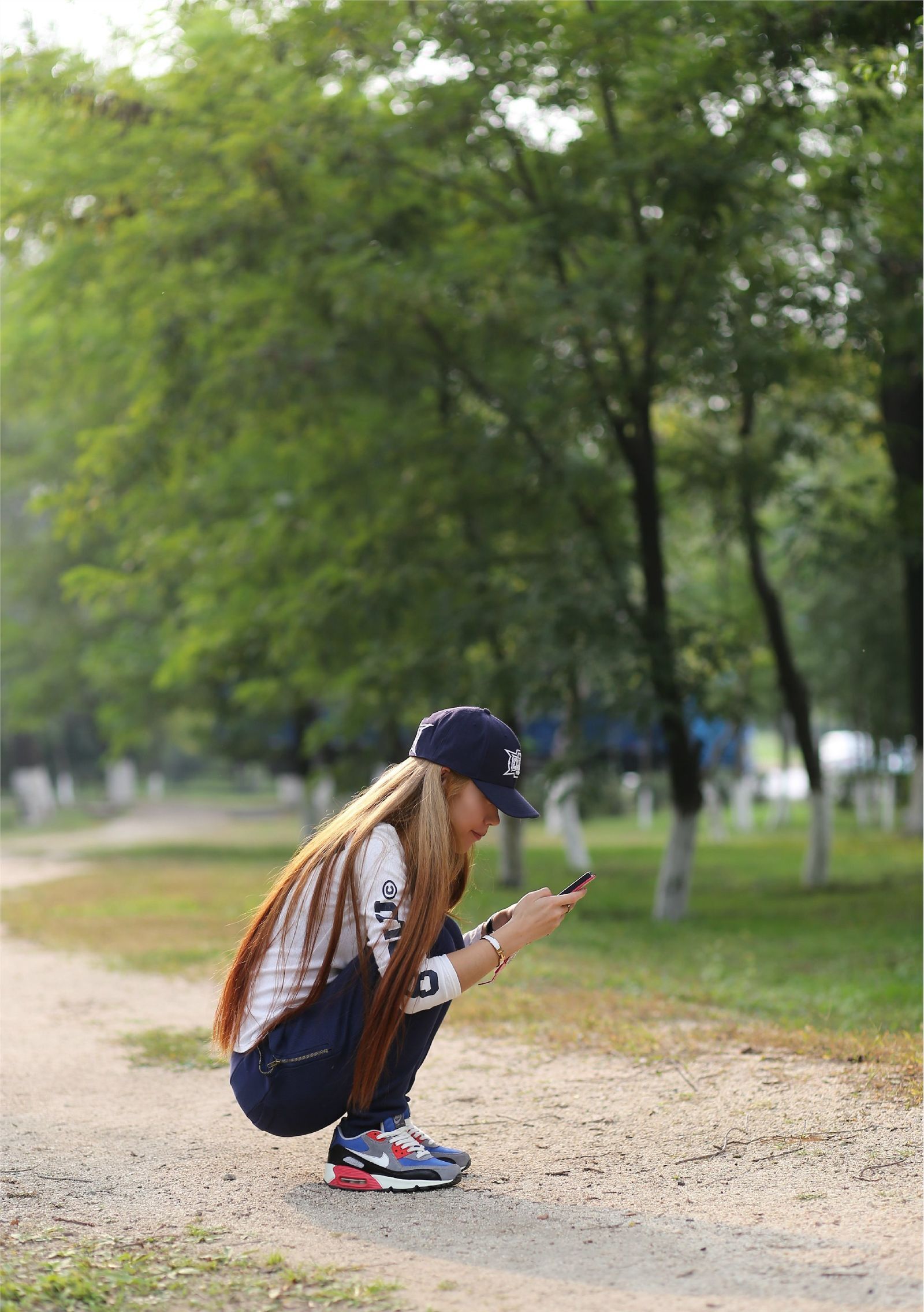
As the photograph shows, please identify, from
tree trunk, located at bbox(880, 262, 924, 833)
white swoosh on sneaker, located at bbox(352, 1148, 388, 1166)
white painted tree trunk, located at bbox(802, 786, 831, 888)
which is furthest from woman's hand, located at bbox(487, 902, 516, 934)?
white painted tree trunk, located at bbox(802, 786, 831, 888)

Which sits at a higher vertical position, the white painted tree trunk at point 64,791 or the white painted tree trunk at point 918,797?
the white painted tree trunk at point 918,797

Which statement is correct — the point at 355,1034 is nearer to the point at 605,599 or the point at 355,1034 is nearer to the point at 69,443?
the point at 605,599

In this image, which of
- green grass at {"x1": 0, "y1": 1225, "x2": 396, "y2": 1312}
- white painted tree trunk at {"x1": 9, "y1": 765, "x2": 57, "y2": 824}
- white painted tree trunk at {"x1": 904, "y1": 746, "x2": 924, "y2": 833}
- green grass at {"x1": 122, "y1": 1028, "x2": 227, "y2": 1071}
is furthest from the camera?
white painted tree trunk at {"x1": 9, "y1": 765, "x2": 57, "y2": 824}

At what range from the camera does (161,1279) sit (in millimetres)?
3227

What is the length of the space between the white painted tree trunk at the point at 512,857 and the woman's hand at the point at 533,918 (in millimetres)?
10861

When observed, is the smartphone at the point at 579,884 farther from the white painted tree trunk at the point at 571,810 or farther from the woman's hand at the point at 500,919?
the white painted tree trunk at the point at 571,810

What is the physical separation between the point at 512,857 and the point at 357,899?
36.7 ft

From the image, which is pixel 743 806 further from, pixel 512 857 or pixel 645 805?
pixel 512 857

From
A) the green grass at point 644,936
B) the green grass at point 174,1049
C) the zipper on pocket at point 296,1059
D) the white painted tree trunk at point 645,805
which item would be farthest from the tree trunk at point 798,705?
the white painted tree trunk at point 645,805

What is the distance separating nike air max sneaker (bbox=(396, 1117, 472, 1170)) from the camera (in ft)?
13.1

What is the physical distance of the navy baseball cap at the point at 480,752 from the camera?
3807 mm

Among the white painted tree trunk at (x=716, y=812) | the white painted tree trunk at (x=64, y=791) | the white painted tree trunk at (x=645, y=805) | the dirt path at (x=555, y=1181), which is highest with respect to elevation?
the dirt path at (x=555, y=1181)

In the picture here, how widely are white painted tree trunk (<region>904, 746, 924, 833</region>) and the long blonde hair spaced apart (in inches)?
485

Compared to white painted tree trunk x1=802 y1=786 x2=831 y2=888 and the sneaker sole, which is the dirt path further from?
white painted tree trunk x1=802 y1=786 x2=831 y2=888
